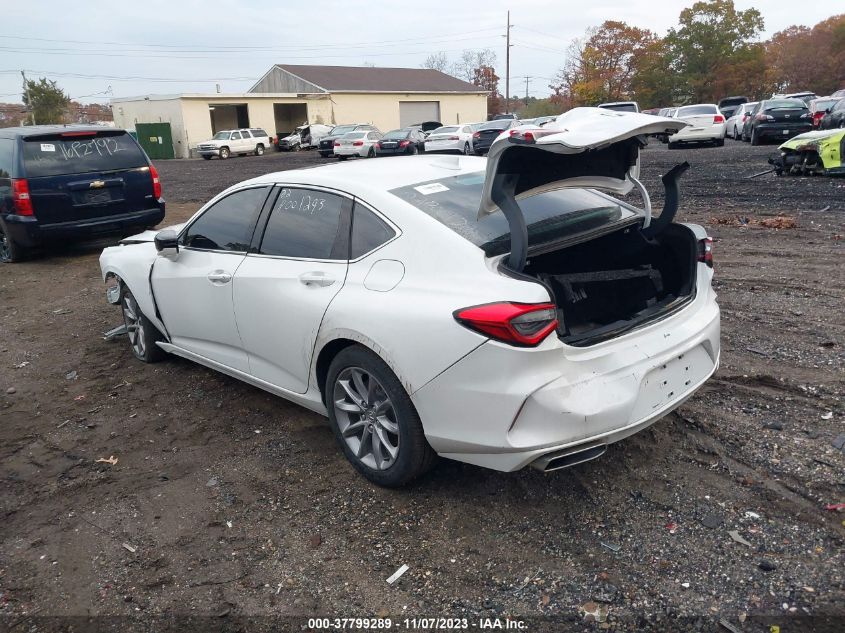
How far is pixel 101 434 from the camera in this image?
4359mm

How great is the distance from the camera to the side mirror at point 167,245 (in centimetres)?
468

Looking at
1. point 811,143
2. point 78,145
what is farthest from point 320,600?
point 811,143

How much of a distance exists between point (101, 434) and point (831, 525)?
4115 mm

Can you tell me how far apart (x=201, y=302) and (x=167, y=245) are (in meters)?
0.55

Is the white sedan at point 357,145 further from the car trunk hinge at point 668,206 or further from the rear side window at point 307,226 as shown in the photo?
the car trunk hinge at point 668,206

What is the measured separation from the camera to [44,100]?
5622cm

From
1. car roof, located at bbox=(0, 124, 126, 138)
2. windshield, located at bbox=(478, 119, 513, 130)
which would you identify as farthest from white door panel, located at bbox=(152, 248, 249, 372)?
windshield, located at bbox=(478, 119, 513, 130)

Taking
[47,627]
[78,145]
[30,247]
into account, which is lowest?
[47,627]

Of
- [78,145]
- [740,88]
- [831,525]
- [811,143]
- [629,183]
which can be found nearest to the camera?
[831,525]

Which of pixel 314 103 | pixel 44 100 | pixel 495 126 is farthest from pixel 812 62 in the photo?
pixel 44 100

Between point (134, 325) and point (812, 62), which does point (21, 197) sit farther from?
point (812, 62)

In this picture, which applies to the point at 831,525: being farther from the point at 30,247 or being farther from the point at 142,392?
the point at 30,247

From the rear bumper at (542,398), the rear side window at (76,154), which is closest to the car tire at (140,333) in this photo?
the rear bumper at (542,398)

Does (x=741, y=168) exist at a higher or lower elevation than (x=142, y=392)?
higher
